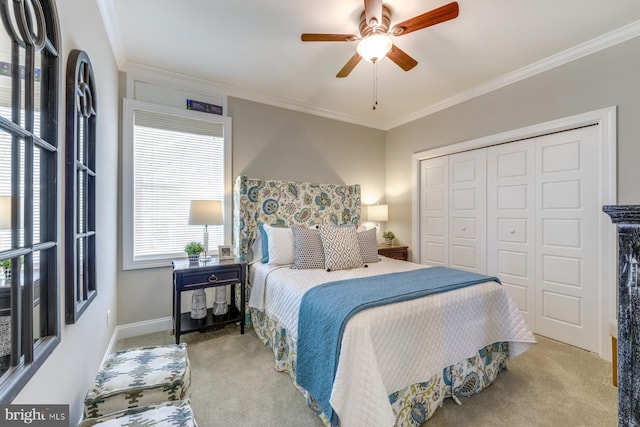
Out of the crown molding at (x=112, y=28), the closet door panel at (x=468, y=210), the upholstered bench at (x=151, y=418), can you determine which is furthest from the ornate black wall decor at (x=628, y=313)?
the crown molding at (x=112, y=28)

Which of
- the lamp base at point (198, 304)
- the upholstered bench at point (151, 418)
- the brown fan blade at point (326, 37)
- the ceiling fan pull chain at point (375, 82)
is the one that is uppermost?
the ceiling fan pull chain at point (375, 82)

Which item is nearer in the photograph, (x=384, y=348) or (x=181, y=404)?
(x=181, y=404)

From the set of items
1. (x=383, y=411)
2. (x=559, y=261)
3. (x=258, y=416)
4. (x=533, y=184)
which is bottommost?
(x=258, y=416)

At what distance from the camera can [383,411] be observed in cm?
127

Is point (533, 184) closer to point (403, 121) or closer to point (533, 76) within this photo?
point (533, 76)

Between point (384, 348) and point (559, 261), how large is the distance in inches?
91.8

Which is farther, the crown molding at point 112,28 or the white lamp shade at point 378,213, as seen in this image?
the white lamp shade at point 378,213

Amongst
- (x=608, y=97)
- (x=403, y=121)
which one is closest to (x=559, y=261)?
(x=608, y=97)

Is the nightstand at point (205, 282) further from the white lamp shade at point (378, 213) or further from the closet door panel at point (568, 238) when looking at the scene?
the closet door panel at point (568, 238)

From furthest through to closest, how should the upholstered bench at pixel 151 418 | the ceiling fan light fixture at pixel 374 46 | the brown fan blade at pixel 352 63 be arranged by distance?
the brown fan blade at pixel 352 63 → the ceiling fan light fixture at pixel 374 46 → the upholstered bench at pixel 151 418

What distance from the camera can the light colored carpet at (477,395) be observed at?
1621mm

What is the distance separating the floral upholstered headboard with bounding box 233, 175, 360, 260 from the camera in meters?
3.00

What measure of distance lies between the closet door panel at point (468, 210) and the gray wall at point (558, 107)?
31cm

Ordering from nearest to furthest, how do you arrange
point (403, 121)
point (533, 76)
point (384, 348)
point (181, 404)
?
point (181, 404), point (384, 348), point (533, 76), point (403, 121)
